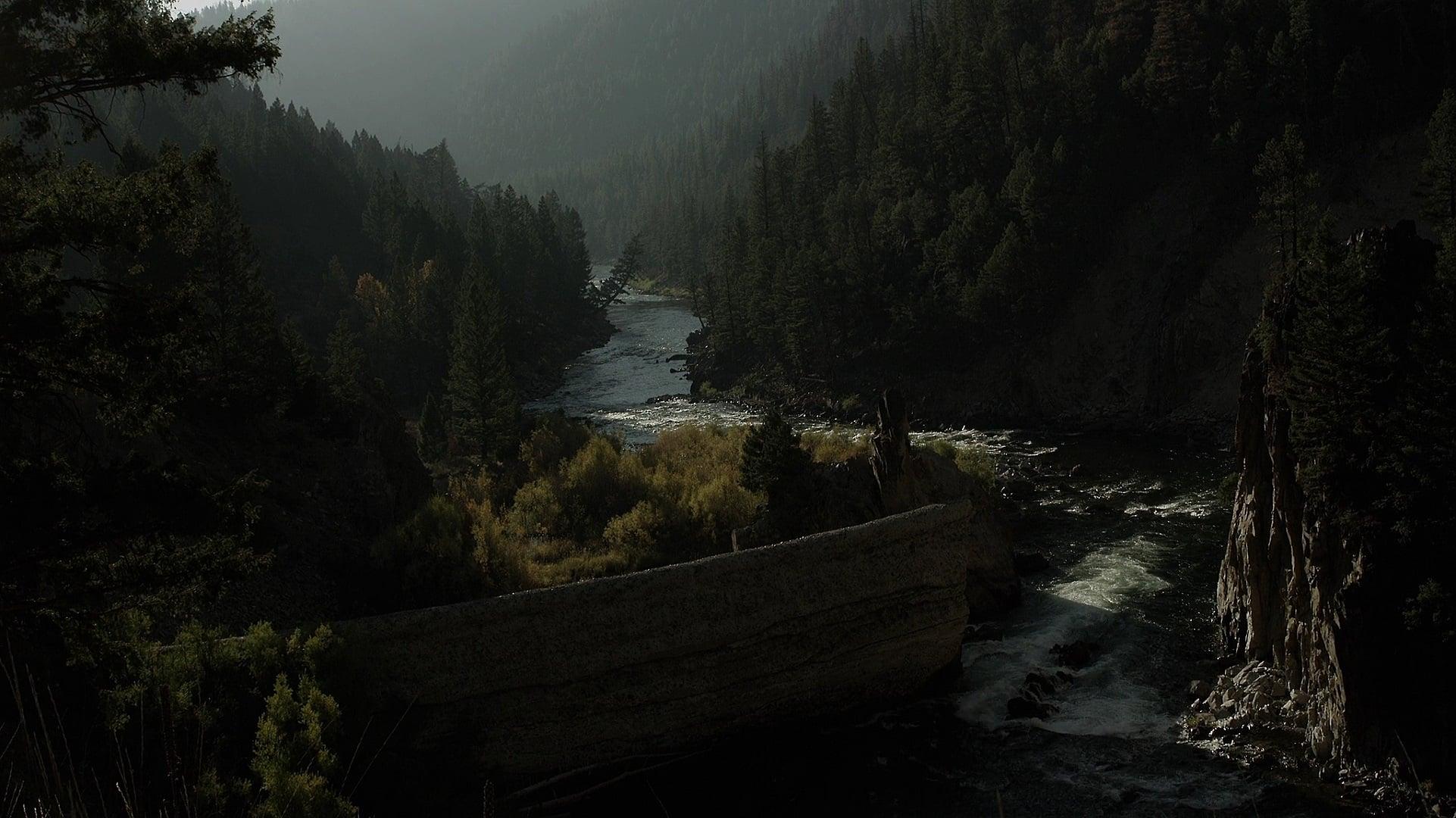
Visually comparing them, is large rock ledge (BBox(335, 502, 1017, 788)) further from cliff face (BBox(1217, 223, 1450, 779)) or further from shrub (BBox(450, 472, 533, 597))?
cliff face (BBox(1217, 223, 1450, 779))

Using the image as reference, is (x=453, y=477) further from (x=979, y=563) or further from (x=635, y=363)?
(x=635, y=363)

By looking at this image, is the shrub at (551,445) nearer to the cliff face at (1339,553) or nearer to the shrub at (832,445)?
the shrub at (832,445)

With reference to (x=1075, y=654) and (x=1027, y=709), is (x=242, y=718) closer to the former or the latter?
(x=1027, y=709)

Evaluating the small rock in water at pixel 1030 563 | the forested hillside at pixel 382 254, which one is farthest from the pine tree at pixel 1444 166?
the forested hillside at pixel 382 254

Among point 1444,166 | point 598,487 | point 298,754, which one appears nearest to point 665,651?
point 298,754

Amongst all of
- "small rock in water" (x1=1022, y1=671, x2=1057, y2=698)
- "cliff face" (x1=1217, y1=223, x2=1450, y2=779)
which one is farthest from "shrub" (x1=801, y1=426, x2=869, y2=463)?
"cliff face" (x1=1217, y1=223, x2=1450, y2=779)
